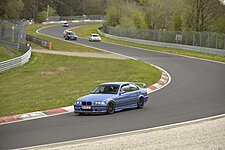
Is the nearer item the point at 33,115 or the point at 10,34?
the point at 33,115

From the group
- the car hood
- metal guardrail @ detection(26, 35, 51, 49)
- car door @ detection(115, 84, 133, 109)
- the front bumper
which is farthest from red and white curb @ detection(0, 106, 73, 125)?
metal guardrail @ detection(26, 35, 51, 49)

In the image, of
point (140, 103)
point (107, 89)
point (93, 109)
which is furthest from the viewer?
point (140, 103)

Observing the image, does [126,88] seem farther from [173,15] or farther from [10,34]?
[173,15]

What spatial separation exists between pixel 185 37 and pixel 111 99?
34.4 metres

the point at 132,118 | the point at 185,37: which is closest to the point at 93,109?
the point at 132,118

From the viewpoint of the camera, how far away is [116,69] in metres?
29.9

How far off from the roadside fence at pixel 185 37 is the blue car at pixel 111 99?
82.8 feet

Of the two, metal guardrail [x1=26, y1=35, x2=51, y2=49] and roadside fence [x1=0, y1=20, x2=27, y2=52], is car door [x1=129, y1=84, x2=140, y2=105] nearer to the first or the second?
roadside fence [x1=0, y1=20, x2=27, y2=52]

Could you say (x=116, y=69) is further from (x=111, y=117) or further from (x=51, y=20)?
(x=51, y=20)

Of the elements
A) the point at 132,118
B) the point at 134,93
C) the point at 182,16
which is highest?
the point at 182,16

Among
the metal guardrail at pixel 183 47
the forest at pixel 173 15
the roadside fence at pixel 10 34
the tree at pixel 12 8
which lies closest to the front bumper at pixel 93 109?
the roadside fence at pixel 10 34

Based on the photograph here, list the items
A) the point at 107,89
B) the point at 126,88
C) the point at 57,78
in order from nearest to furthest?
the point at 107,89 → the point at 126,88 → the point at 57,78

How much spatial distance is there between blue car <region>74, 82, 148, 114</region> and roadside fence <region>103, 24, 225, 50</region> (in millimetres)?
25246

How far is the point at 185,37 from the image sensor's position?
1831 inches
